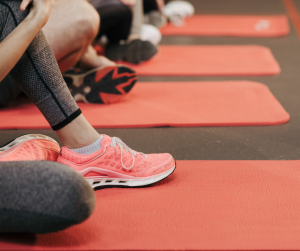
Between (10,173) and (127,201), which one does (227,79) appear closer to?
(127,201)

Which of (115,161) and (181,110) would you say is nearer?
(115,161)

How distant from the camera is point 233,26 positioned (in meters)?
3.22

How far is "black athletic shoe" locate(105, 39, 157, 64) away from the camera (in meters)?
2.22

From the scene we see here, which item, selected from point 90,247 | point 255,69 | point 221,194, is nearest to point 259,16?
point 255,69

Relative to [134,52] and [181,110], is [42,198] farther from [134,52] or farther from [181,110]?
[134,52]

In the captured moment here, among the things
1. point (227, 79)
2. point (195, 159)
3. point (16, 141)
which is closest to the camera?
point (16, 141)

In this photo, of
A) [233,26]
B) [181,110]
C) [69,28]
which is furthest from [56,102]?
[233,26]

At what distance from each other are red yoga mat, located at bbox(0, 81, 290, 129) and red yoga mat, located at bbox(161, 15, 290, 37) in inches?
52.7

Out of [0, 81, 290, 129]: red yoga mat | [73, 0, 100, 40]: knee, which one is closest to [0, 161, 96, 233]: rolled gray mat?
[0, 81, 290, 129]: red yoga mat

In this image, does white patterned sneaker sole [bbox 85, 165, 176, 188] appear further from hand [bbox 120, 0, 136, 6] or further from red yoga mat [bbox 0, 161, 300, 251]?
hand [bbox 120, 0, 136, 6]

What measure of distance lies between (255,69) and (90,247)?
1.69 meters

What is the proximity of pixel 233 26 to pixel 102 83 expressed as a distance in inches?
80.1

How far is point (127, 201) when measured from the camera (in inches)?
36.3

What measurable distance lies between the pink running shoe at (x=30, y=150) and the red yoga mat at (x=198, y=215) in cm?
20
